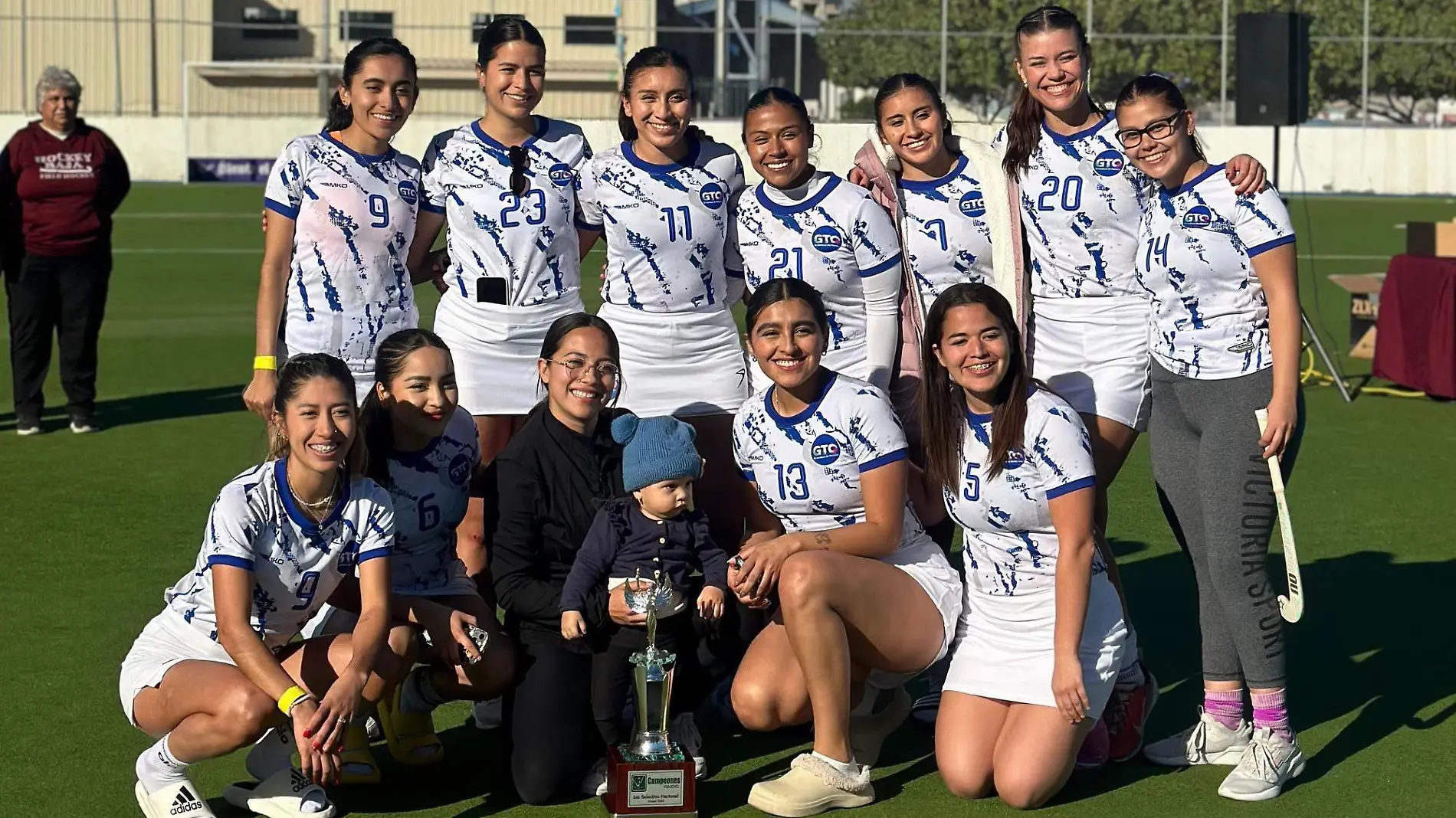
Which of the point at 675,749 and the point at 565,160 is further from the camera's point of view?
the point at 565,160

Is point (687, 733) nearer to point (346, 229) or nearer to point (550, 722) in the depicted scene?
point (550, 722)

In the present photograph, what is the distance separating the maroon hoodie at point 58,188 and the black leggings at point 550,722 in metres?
6.29

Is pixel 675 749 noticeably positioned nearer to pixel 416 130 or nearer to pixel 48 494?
pixel 48 494

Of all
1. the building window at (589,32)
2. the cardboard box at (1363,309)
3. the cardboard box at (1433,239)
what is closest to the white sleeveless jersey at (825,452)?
the cardboard box at (1433,239)

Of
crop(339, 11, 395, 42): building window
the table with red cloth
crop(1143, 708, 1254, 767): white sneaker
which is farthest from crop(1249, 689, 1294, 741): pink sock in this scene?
crop(339, 11, 395, 42): building window

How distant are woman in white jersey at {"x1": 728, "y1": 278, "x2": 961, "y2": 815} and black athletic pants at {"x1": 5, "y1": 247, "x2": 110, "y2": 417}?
6.29m

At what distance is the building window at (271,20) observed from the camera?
44.4 meters

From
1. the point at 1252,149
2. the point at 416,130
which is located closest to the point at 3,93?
the point at 416,130

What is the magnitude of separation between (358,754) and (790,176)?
1.96 m

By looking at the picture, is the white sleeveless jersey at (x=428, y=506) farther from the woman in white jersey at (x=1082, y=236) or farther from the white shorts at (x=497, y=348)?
the woman in white jersey at (x=1082, y=236)

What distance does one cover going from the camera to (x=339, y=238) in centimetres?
516

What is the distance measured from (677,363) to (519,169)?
0.73 metres

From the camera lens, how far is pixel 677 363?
5207 mm

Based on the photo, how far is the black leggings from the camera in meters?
4.39
